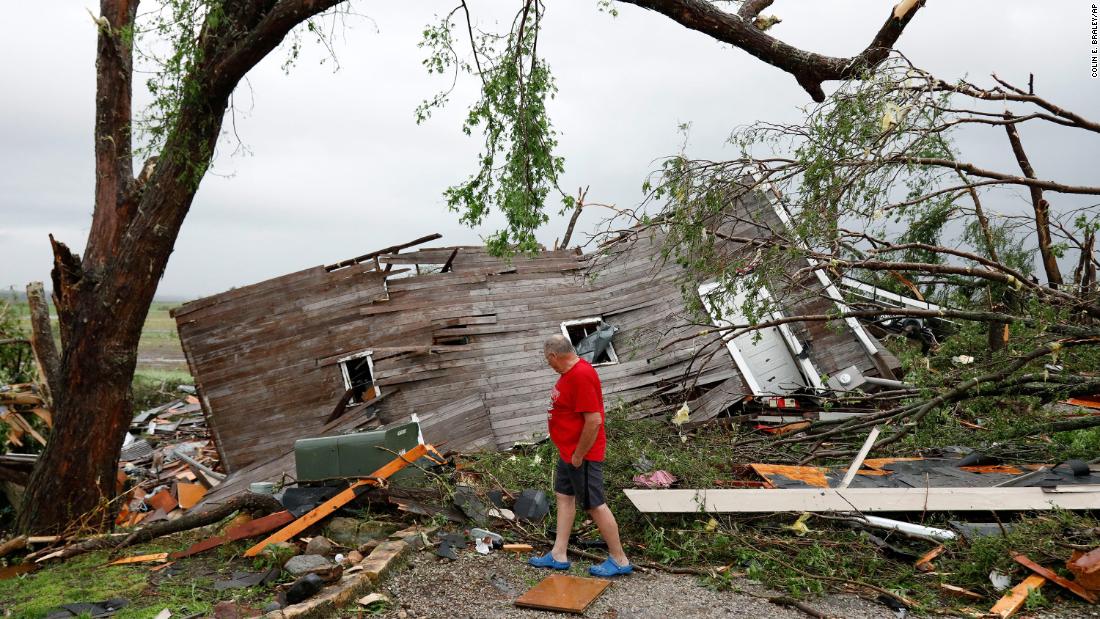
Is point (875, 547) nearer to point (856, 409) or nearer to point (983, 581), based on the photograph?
point (983, 581)

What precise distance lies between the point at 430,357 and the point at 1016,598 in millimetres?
8278

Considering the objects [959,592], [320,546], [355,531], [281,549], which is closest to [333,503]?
[355,531]

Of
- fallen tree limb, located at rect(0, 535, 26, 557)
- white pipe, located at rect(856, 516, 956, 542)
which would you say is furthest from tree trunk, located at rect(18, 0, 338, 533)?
white pipe, located at rect(856, 516, 956, 542)

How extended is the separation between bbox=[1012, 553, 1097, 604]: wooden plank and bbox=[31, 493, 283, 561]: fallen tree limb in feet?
19.7

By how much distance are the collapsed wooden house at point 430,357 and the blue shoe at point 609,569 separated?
5.22 metres

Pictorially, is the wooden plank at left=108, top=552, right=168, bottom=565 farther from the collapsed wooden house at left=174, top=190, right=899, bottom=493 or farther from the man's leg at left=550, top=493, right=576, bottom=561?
the collapsed wooden house at left=174, top=190, right=899, bottom=493

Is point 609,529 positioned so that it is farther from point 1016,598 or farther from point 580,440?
point 1016,598

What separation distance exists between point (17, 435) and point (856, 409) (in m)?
13.4

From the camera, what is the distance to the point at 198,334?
11.0m

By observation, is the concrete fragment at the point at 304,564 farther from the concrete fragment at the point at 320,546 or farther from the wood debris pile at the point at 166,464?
the wood debris pile at the point at 166,464

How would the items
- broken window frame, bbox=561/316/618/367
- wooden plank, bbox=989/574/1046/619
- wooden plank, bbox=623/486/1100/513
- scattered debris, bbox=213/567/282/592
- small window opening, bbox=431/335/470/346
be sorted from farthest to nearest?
broken window frame, bbox=561/316/618/367
small window opening, bbox=431/335/470/346
wooden plank, bbox=623/486/1100/513
scattered debris, bbox=213/567/282/592
wooden plank, bbox=989/574/1046/619

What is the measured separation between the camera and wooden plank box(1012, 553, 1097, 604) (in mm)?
4809

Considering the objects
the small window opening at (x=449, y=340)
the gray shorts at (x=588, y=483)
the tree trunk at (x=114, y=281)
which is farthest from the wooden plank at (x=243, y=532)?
the small window opening at (x=449, y=340)

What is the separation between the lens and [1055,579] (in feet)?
16.2
